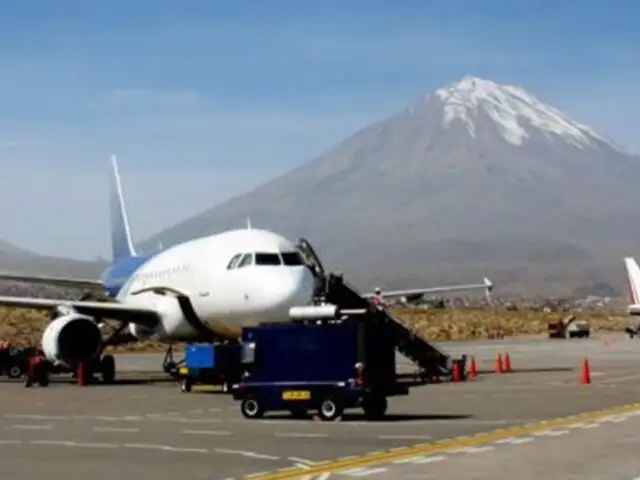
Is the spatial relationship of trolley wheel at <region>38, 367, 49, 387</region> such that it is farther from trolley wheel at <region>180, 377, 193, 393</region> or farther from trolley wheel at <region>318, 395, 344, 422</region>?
trolley wheel at <region>318, 395, 344, 422</region>

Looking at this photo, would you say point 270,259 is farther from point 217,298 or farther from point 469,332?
point 469,332

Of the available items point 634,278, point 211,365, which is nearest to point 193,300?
point 211,365

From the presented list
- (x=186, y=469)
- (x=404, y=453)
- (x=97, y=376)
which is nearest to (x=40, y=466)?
(x=186, y=469)

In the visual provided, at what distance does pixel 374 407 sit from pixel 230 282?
40.8 feet

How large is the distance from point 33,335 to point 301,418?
69967 millimetres

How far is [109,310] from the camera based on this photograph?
151 feet

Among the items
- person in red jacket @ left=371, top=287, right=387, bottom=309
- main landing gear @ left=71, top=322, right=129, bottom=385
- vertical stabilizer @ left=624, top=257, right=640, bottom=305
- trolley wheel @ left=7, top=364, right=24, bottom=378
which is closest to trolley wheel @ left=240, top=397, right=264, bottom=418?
person in red jacket @ left=371, top=287, right=387, bottom=309

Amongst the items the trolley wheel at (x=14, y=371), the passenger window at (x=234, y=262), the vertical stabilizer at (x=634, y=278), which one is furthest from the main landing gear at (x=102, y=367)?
the vertical stabilizer at (x=634, y=278)

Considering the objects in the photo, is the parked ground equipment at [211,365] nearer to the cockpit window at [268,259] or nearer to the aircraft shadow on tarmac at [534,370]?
the cockpit window at [268,259]

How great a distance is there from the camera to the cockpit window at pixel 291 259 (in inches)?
1605

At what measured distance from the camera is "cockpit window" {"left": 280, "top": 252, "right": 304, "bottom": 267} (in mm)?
40756

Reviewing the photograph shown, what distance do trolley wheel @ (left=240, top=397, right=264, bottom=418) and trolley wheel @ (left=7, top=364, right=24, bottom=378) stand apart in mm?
26000

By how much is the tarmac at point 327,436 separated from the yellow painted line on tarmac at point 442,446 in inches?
0.9

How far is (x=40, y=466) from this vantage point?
20.2m
